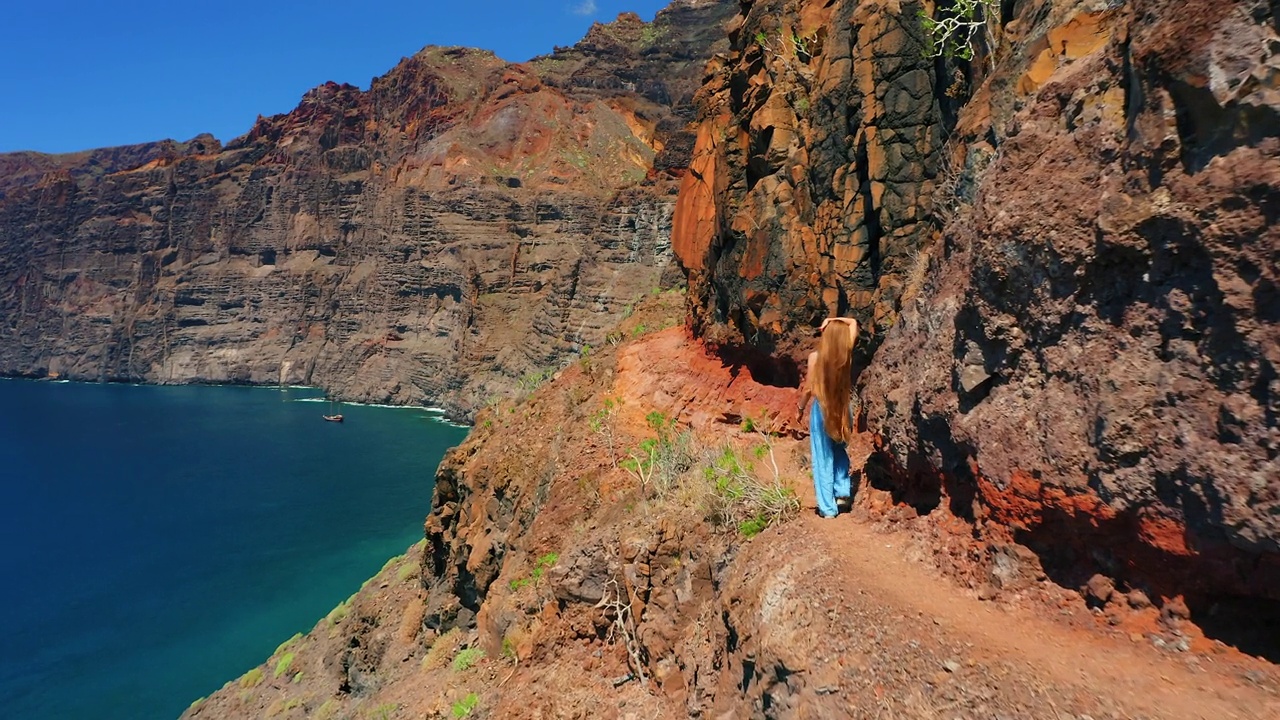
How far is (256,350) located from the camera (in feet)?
291

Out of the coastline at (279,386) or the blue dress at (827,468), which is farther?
the coastline at (279,386)

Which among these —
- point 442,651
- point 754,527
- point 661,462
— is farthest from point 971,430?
point 442,651

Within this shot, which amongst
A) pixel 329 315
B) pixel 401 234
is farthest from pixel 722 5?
pixel 329 315

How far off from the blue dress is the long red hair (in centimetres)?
8

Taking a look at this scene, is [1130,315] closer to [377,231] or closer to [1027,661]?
[1027,661]

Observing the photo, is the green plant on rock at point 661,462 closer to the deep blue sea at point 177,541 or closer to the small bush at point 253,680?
the small bush at point 253,680

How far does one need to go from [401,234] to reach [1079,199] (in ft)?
266

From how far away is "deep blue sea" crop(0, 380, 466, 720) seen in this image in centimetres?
2205

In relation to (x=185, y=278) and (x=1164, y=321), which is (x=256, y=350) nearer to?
(x=185, y=278)

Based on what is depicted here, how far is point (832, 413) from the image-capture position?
5148 millimetres

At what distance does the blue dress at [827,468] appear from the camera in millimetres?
5164

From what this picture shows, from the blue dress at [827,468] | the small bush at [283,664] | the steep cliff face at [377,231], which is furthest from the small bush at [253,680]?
the steep cliff face at [377,231]

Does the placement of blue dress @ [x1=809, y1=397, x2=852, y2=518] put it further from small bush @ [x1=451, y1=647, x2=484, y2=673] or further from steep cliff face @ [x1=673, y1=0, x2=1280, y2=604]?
small bush @ [x1=451, y1=647, x2=484, y2=673]

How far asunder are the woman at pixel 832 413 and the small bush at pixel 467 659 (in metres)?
4.42
